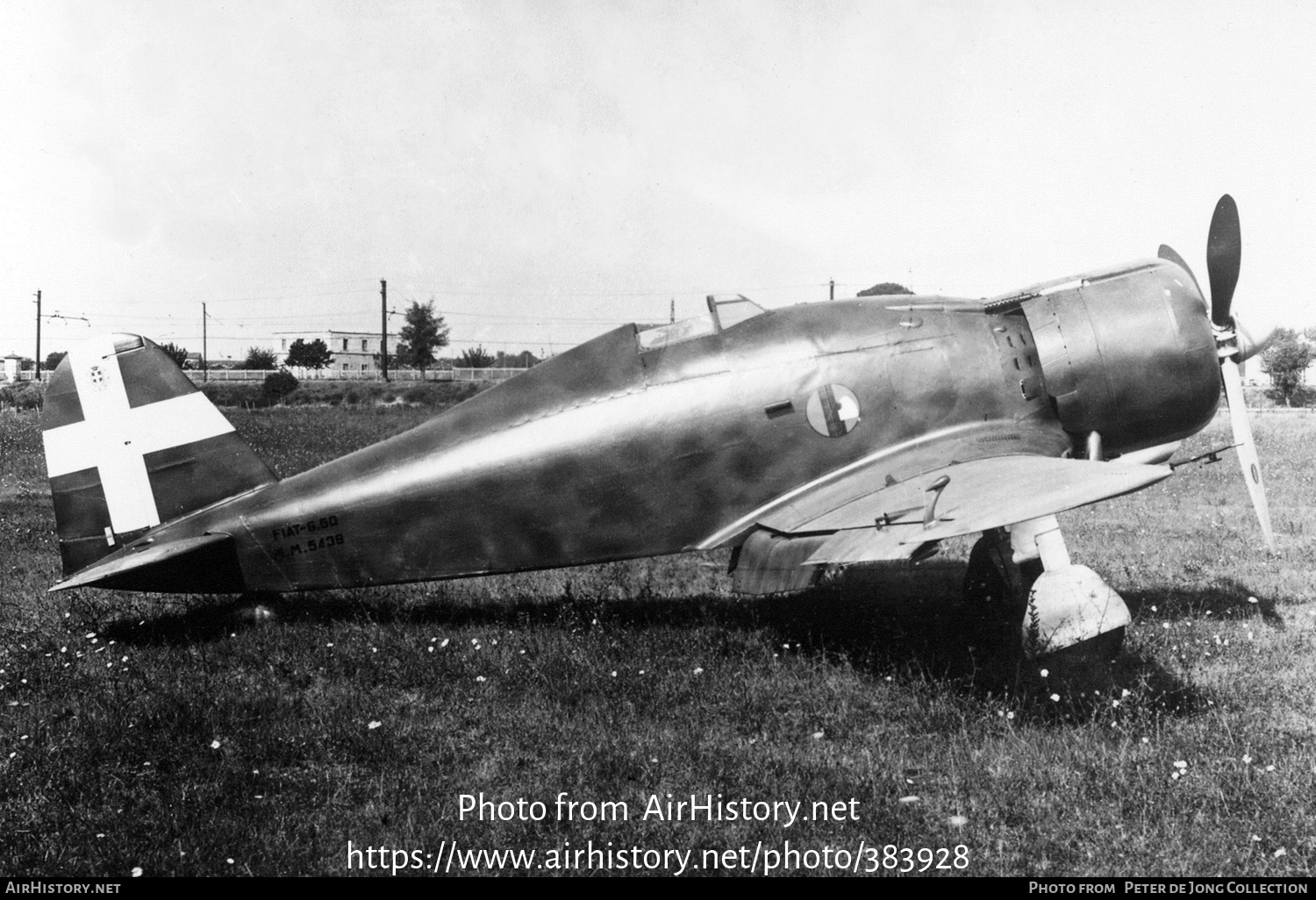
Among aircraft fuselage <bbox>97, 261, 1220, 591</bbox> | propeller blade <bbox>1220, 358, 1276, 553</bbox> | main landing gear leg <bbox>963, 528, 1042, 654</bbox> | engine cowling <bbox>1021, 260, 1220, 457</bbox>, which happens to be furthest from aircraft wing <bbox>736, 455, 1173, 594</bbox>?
propeller blade <bbox>1220, 358, 1276, 553</bbox>

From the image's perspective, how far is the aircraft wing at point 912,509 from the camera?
13.9 feet

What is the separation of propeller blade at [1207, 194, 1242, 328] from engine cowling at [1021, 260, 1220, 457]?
0.56 m

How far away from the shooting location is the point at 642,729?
456 centimetres

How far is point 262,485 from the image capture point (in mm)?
6340

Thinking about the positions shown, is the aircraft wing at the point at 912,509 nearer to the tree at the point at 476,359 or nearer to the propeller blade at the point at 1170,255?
the propeller blade at the point at 1170,255

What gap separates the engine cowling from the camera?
5.86 meters

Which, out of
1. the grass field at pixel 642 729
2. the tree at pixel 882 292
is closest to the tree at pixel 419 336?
the tree at pixel 882 292

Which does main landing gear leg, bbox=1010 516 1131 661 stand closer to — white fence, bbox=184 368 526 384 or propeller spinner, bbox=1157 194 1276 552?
propeller spinner, bbox=1157 194 1276 552

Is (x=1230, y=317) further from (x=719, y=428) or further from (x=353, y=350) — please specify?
(x=353, y=350)

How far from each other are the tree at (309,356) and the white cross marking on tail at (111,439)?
70.8m

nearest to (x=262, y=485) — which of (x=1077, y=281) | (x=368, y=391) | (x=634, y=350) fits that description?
(x=634, y=350)

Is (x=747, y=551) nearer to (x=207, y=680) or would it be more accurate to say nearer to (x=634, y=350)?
(x=634, y=350)
